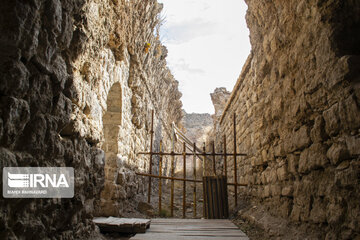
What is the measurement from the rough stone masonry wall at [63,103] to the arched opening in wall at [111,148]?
2 centimetres

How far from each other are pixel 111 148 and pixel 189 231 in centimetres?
184

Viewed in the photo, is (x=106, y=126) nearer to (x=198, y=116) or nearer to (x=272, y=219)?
(x=272, y=219)

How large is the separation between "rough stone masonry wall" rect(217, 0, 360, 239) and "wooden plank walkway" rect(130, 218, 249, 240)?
0.62 meters

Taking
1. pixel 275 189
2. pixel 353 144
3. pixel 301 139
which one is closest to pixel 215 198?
pixel 275 189

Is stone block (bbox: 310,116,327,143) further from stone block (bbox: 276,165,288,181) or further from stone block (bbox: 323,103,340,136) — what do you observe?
stone block (bbox: 276,165,288,181)

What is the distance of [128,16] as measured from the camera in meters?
4.82

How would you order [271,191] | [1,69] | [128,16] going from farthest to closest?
[128,16]
[271,191]
[1,69]

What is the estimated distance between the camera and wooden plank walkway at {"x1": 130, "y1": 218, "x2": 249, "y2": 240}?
3234 mm

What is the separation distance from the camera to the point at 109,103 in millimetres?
4578

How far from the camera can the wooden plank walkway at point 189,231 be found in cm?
323

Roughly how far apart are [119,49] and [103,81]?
0.96 metres

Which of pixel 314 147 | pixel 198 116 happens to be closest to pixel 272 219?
pixel 314 147

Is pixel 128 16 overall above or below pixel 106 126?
above

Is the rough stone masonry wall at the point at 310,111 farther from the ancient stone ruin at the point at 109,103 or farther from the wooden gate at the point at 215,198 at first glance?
the wooden gate at the point at 215,198
